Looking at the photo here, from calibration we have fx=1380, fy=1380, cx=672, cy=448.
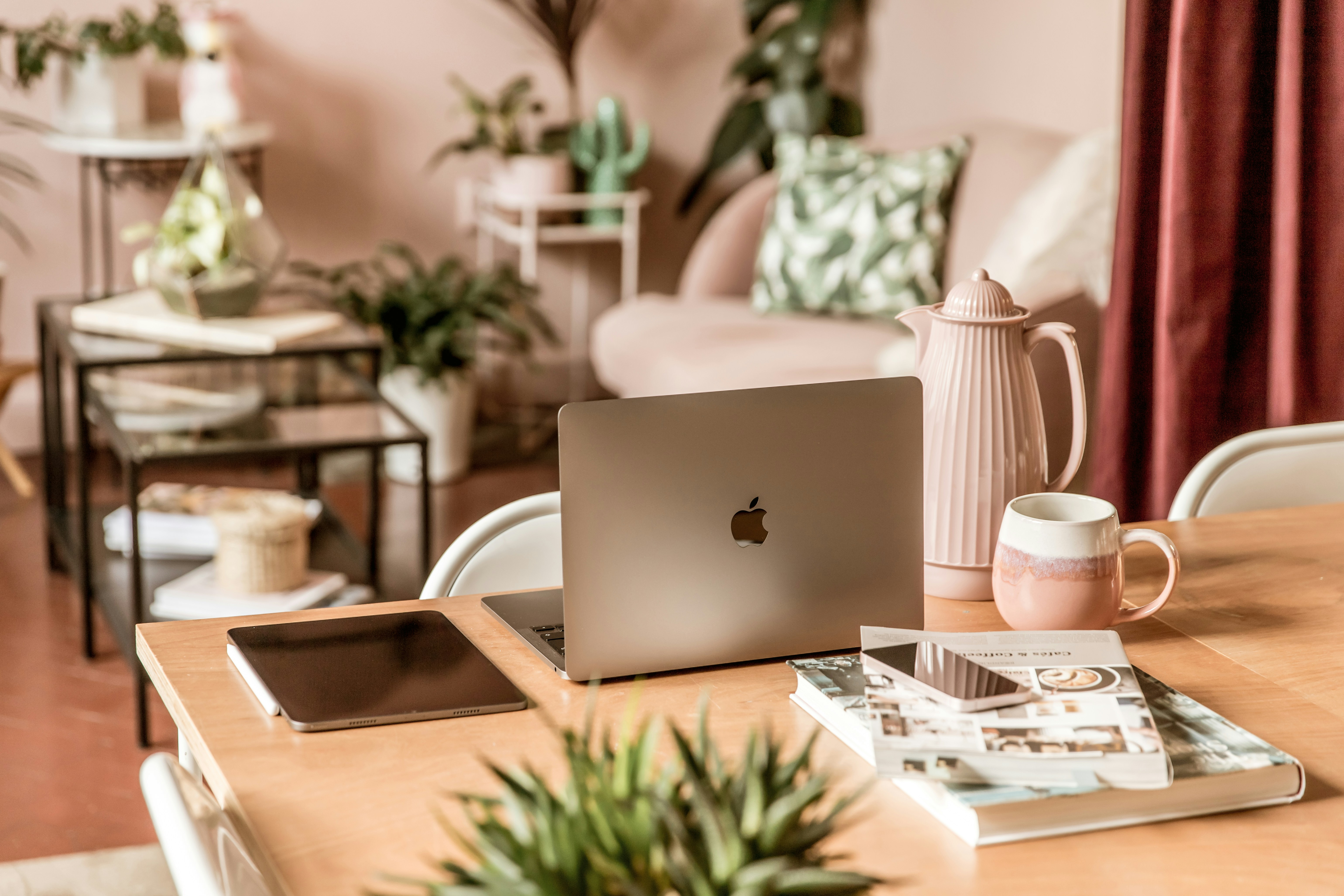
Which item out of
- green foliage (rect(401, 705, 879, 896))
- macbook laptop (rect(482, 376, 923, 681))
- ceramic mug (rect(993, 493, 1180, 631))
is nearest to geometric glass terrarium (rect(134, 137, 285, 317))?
macbook laptop (rect(482, 376, 923, 681))

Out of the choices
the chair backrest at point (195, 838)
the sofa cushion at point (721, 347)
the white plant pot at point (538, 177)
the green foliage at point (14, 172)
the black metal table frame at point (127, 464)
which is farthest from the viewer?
the white plant pot at point (538, 177)

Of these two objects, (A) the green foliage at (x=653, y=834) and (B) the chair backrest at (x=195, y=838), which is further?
(B) the chair backrest at (x=195, y=838)

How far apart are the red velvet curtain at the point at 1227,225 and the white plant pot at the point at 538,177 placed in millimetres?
2346

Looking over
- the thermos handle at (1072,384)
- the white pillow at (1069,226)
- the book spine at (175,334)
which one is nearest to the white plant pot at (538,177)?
the white pillow at (1069,226)

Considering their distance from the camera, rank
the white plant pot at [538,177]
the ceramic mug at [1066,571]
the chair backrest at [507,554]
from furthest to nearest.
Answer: the white plant pot at [538,177] < the chair backrest at [507,554] < the ceramic mug at [1066,571]

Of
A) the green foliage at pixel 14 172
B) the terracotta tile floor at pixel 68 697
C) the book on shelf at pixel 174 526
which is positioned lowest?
the terracotta tile floor at pixel 68 697

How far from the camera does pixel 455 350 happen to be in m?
3.47

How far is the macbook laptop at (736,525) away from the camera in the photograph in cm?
87

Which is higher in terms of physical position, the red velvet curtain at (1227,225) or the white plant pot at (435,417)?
the red velvet curtain at (1227,225)

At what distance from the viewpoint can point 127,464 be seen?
6.72 ft

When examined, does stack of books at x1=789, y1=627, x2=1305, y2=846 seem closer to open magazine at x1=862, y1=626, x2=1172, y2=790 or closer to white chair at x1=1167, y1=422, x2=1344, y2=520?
open magazine at x1=862, y1=626, x2=1172, y2=790

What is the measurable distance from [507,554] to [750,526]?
0.36 m

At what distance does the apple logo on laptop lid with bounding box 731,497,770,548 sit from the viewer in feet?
2.99

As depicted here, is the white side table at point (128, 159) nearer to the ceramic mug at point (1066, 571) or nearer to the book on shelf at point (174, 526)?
the book on shelf at point (174, 526)
